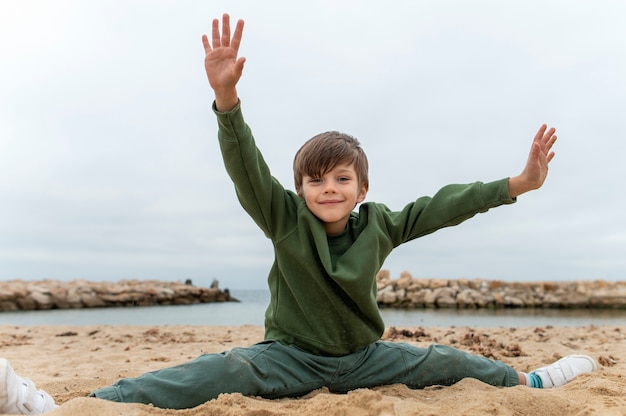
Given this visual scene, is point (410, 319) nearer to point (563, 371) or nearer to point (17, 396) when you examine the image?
point (563, 371)

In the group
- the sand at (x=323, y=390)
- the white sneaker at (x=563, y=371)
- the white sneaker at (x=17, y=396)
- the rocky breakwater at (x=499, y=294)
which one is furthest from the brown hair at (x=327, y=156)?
the rocky breakwater at (x=499, y=294)

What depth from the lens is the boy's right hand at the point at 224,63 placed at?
2492 mm

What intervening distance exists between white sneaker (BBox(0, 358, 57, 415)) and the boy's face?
1.59m

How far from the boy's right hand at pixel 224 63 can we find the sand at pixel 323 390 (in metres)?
1.45

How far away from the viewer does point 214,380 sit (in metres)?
2.41

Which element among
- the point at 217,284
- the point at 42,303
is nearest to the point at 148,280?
the point at 217,284

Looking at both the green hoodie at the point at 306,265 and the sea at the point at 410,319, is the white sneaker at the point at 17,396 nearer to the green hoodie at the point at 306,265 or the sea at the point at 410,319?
the green hoodie at the point at 306,265

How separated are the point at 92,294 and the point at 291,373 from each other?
1859cm

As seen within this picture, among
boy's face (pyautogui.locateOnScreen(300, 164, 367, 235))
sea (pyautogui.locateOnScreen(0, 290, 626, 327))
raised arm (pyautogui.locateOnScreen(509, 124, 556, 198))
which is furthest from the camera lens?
sea (pyautogui.locateOnScreen(0, 290, 626, 327))

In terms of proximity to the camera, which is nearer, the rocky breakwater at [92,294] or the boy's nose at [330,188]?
the boy's nose at [330,188]

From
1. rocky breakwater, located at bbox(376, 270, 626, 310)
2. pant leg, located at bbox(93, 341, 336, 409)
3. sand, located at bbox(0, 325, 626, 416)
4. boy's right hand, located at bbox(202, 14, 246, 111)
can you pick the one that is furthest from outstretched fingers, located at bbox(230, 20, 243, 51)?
rocky breakwater, located at bbox(376, 270, 626, 310)

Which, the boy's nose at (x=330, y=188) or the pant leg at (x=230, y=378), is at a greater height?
the boy's nose at (x=330, y=188)

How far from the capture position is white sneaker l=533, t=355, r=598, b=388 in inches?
116

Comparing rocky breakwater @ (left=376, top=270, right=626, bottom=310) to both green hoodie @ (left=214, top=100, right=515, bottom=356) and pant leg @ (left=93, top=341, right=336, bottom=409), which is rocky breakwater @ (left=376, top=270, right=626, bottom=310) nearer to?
green hoodie @ (left=214, top=100, right=515, bottom=356)
